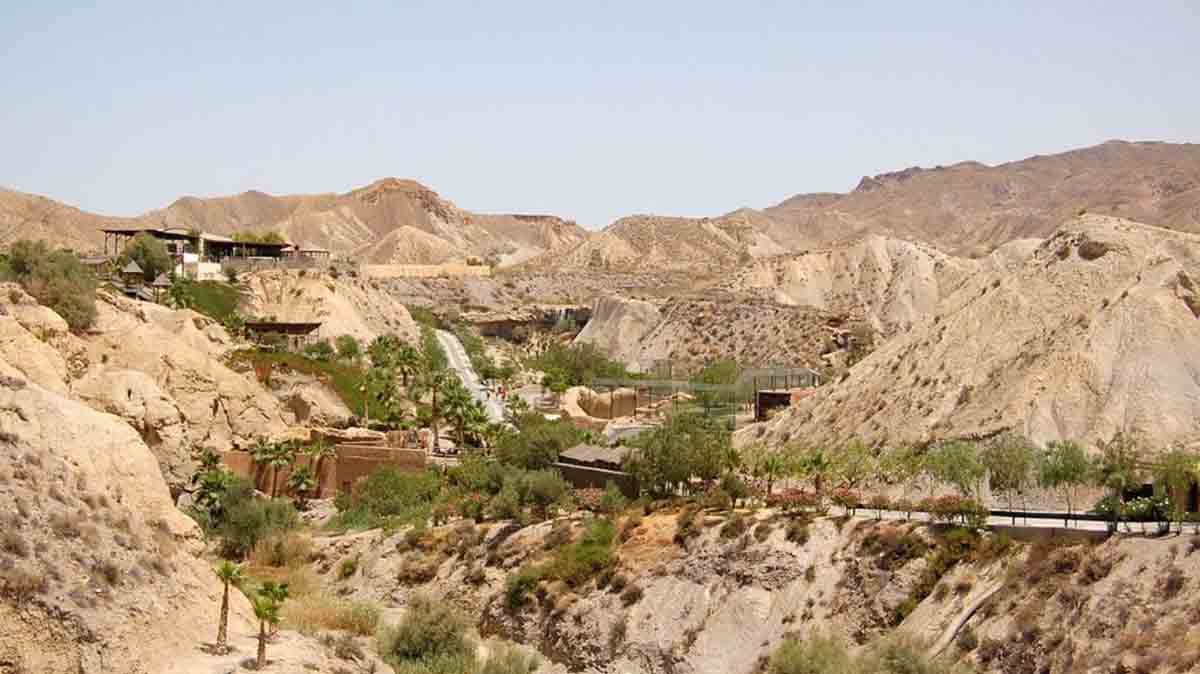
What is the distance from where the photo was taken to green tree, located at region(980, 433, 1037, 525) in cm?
4088

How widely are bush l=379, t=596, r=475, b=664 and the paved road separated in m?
32.2

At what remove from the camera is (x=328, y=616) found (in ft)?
120

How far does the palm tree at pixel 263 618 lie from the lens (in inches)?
1139

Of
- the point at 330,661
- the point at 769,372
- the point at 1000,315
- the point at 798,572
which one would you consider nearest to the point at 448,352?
the point at 769,372

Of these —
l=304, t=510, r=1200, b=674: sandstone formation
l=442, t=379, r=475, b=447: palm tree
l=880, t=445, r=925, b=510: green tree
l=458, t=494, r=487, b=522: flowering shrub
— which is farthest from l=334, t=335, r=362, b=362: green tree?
l=880, t=445, r=925, b=510: green tree

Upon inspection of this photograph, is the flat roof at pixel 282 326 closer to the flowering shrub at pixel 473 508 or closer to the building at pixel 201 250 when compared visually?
the building at pixel 201 250

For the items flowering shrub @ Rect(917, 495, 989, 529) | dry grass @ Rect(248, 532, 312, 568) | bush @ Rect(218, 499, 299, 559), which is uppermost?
flowering shrub @ Rect(917, 495, 989, 529)

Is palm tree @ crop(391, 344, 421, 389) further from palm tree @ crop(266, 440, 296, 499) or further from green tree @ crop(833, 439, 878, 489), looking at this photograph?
green tree @ crop(833, 439, 878, 489)

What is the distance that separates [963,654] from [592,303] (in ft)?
344

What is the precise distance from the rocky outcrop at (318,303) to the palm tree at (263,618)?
1918 inches

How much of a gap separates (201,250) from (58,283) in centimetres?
3132

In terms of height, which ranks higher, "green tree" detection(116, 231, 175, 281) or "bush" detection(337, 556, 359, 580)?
"green tree" detection(116, 231, 175, 281)

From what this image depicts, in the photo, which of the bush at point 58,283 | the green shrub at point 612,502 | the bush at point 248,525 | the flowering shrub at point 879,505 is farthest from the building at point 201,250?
the flowering shrub at point 879,505

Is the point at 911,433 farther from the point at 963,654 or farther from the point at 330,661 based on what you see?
the point at 330,661
